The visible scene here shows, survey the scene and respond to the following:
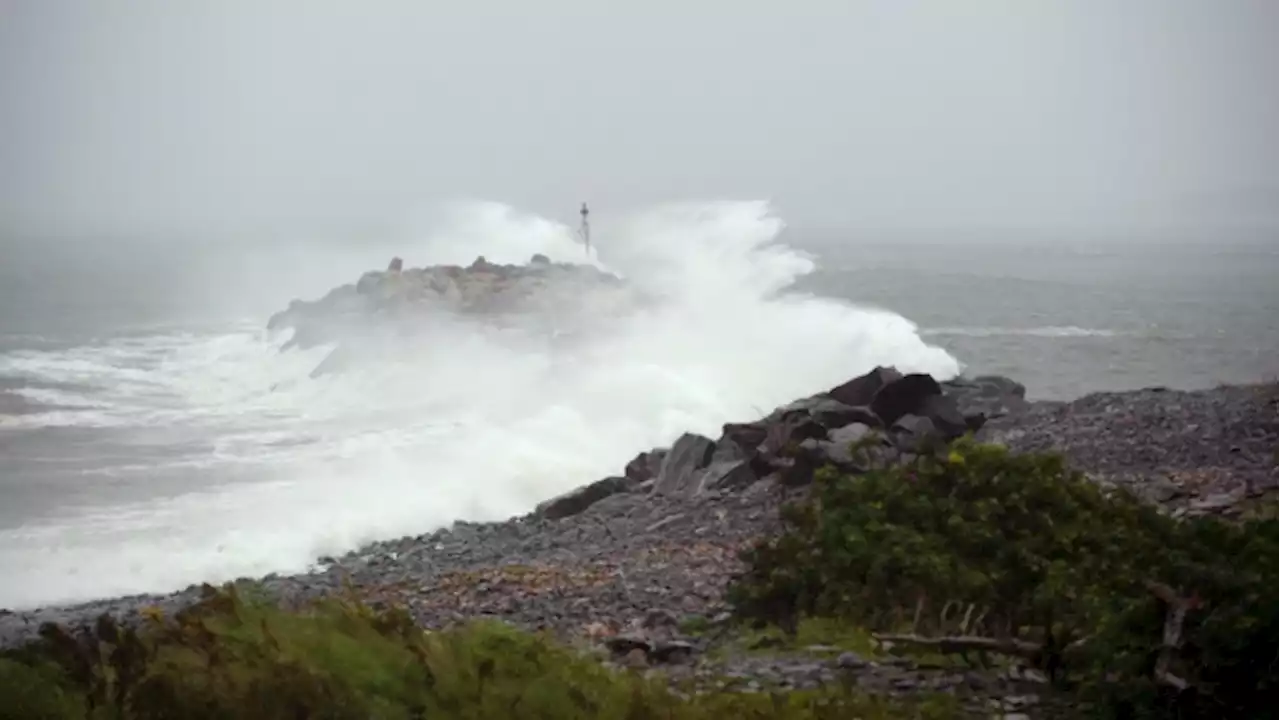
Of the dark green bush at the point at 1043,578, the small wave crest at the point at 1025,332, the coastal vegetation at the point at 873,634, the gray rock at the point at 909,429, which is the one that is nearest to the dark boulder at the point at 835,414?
the gray rock at the point at 909,429

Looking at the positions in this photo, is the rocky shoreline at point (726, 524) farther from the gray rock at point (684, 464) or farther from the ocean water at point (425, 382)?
the ocean water at point (425, 382)

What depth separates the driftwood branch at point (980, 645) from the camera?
646 cm

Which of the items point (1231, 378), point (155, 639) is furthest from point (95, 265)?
point (155, 639)

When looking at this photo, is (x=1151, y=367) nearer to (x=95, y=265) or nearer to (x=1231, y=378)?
(x=1231, y=378)

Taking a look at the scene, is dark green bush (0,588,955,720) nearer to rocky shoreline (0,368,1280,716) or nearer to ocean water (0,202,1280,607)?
rocky shoreline (0,368,1280,716)

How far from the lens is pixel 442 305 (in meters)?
32.5

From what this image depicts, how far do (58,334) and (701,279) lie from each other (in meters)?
20.9

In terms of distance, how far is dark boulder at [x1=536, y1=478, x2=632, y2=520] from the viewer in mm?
14055

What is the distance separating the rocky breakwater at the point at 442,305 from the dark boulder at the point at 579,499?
583 inches

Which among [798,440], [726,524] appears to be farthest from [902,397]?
[726,524]

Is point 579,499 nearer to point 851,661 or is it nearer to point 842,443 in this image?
point 842,443

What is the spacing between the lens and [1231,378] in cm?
1916

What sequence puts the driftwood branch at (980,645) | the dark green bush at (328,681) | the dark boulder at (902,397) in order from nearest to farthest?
the dark green bush at (328,681)
the driftwood branch at (980,645)
the dark boulder at (902,397)

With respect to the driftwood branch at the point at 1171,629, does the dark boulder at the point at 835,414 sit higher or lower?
higher
